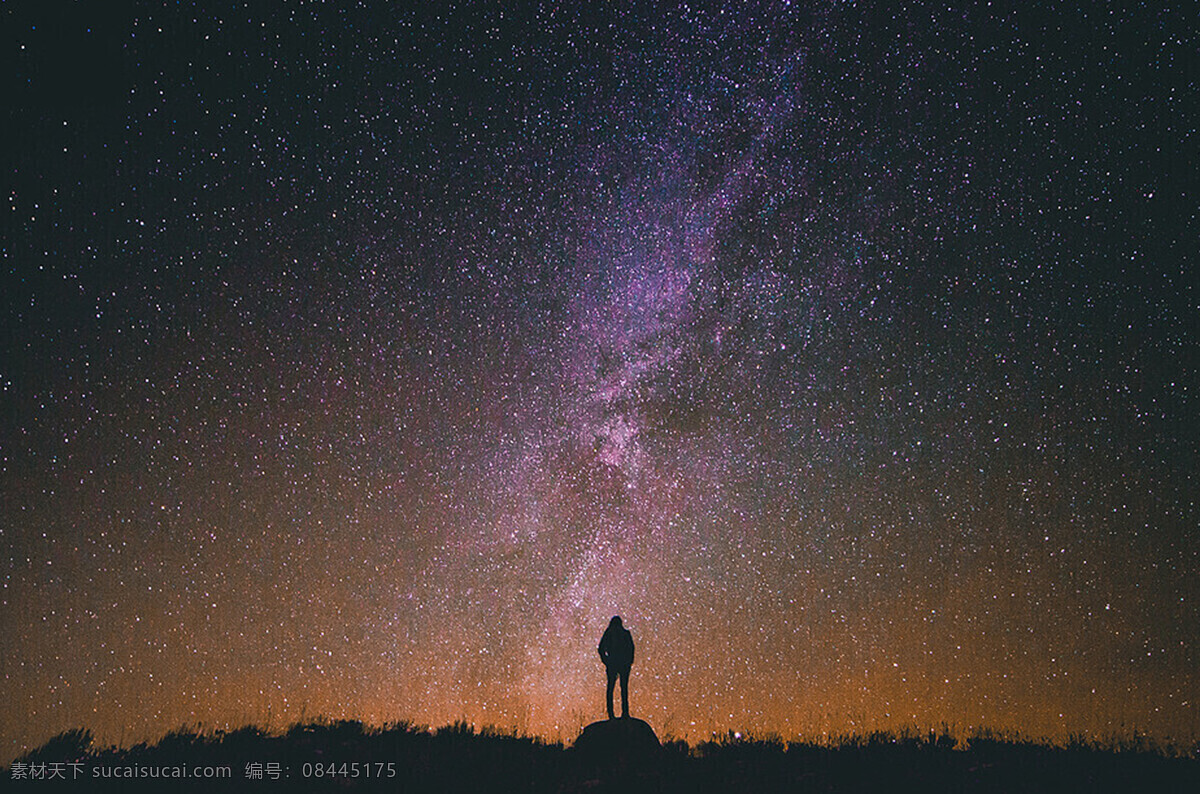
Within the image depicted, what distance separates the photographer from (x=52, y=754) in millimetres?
9336

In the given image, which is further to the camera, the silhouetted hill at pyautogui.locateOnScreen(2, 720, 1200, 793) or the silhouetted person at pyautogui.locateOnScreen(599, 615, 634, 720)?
the silhouetted person at pyautogui.locateOnScreen(599, 615, 634, 720)

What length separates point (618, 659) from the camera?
9297 millimetres

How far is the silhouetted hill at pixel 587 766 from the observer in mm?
7668

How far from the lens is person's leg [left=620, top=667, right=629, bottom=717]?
9.27m

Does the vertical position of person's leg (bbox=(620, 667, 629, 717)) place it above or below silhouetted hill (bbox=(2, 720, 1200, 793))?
above

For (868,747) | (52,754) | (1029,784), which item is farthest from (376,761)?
(1029,784)

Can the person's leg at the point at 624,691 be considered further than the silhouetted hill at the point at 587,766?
Yes

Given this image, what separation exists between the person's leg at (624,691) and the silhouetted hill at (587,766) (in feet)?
1.31

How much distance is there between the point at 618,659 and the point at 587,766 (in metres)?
1.40

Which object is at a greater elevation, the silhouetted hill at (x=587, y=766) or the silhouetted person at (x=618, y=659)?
the silhouetted person at (x=618, y=659)

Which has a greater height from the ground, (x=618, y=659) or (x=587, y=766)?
(x=618, y=659)

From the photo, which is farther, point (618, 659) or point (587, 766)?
point (618, 659)

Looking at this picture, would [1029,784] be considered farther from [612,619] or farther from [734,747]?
[612,619]

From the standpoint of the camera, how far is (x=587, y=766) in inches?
324
